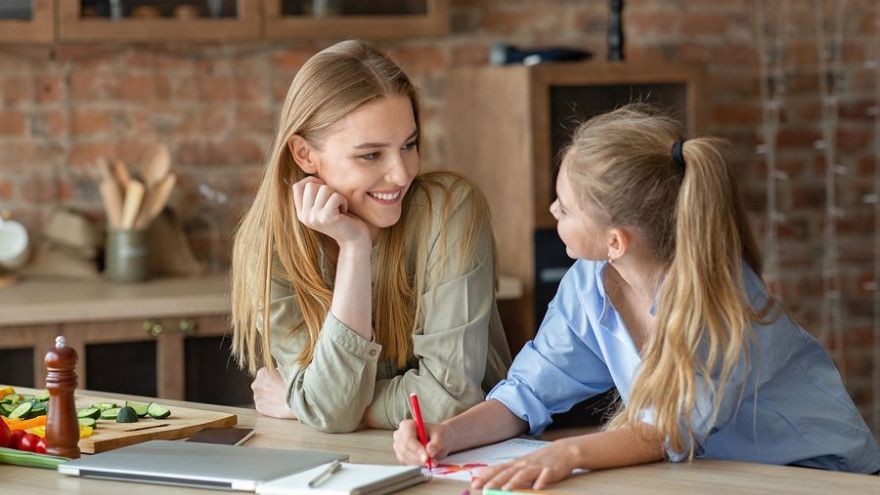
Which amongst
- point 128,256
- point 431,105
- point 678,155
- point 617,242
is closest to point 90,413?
point 617,242

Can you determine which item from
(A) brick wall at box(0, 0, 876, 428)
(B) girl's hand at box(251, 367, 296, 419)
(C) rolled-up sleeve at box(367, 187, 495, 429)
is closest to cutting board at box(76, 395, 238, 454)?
(B) girl's hand at box(251, 367, 296, 419)

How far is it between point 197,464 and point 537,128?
6.90 feet

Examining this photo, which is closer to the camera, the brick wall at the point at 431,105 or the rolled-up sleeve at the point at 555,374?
the rolled-up sleeve at the point at 555,374

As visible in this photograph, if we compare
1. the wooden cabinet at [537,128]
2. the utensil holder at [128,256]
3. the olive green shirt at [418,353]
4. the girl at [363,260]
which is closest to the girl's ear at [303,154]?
the girl at [363,260]

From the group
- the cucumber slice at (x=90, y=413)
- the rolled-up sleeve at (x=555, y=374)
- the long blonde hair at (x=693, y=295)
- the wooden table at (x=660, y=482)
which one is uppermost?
the long blonde hair at (x=693, y=295)

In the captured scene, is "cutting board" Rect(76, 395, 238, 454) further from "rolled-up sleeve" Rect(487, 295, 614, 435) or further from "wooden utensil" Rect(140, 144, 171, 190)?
"wooden utensil" Rect(140, 144, 171, 190)

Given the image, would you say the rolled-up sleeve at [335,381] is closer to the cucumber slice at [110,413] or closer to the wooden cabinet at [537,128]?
the cucumber slice at [110,413]

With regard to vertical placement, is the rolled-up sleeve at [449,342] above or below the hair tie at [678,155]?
below

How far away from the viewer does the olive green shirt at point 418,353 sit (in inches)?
81.8

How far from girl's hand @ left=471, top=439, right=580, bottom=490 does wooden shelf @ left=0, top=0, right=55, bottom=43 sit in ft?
7.72

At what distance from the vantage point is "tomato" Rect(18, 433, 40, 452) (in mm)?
1842

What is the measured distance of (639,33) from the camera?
4.26m

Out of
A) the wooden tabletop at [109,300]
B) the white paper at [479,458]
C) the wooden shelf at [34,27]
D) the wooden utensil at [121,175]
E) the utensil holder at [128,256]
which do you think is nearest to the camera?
the white paper at [479,458]

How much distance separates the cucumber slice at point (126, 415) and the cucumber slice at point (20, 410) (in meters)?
0.15
